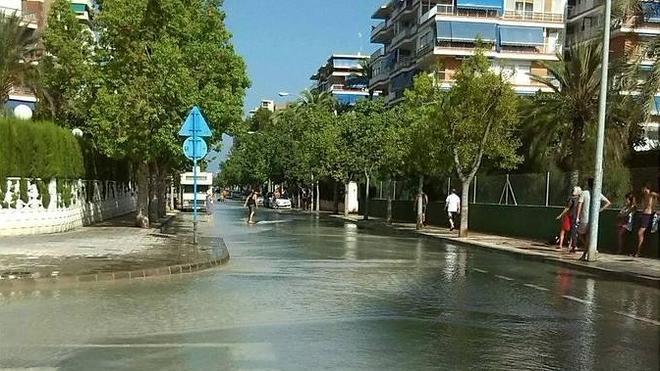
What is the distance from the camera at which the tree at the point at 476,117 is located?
88.3 ft

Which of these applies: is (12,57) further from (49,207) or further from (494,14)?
(494,14)

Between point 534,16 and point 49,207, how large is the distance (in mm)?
51779

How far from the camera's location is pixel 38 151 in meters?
21.7

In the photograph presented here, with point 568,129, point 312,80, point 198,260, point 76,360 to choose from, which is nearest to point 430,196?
point 568,129

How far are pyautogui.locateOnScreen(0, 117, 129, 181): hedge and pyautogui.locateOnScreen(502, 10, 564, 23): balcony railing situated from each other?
46663 millimetres

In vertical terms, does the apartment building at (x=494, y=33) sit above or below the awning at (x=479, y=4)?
below

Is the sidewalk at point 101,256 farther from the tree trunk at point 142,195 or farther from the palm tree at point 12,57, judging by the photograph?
the palm tree at point 12,57

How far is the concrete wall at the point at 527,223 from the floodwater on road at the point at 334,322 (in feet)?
23.1

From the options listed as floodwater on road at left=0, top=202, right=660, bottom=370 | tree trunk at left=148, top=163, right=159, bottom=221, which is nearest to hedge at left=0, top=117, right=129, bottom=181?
tree trunk at left=148, top=163, right=159, bottom=221

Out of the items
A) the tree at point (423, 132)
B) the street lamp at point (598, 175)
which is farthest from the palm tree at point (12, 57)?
the street lamp at point (598, 175)

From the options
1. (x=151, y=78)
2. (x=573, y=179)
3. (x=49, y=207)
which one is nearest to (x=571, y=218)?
(x=573, y=179)

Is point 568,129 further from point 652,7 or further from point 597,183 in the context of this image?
point 597,183

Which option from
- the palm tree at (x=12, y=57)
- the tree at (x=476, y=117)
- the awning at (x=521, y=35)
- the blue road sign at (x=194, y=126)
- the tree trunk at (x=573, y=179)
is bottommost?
the tree trunk at (x=573, y=179)

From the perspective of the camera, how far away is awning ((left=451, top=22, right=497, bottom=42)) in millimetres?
60938
